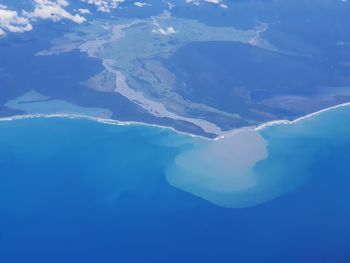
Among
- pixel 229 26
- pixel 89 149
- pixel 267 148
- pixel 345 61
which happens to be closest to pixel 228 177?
pixel 267 148

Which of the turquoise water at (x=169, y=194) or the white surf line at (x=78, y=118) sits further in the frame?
the white surf line at (x=78, y=118)

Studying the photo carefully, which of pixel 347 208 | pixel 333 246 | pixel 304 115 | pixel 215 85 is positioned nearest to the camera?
pixel 333 246

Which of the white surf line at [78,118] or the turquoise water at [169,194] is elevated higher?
the turquoise water at [169,194]

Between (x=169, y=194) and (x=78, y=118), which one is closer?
(x=169, y=194)

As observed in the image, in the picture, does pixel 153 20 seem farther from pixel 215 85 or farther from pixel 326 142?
pixel 326 142

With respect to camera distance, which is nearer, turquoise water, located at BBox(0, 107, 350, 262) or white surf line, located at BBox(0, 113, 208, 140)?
turquoise water, located at BBox(0, 107, 350, 262)

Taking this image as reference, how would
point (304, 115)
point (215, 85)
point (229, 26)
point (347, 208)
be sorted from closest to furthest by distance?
point (347, 208), point (304, 115), point (215, 85), point (229, 26)

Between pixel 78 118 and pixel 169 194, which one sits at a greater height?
pixel 169 194

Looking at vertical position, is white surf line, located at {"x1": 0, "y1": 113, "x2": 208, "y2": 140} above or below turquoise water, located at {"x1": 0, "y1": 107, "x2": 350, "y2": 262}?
below
